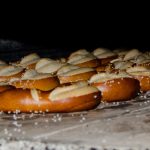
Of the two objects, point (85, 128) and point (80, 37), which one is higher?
point (80, 37)

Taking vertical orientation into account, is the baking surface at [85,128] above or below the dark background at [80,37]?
below

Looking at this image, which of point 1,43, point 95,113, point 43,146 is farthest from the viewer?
point 1,43

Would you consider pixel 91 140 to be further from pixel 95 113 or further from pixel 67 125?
pixel 95 113

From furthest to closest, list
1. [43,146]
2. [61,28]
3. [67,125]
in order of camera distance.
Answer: [61,28], [67,125], [43,146]

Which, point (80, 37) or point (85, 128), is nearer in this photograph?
point (85, 128)

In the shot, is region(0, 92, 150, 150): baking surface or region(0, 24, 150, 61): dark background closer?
region(0, 92, 150, 150): baking surface

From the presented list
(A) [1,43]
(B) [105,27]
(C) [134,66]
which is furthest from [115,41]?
(C) [134,66]

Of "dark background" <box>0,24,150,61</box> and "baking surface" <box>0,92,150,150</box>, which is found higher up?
"dark background" <box>0,24,150,61</box>

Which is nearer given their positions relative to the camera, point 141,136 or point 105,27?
point 141,136
